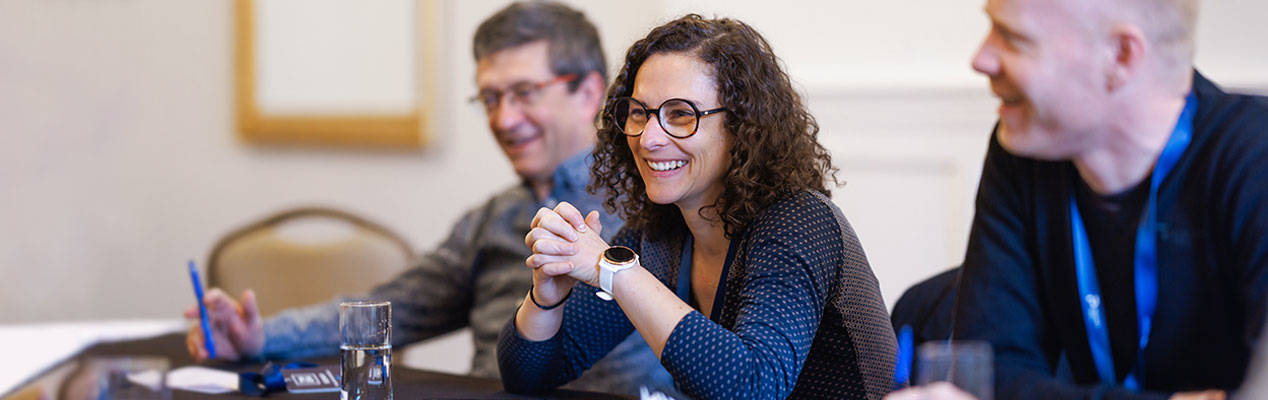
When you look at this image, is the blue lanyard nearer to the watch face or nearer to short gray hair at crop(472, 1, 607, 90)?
the watch face

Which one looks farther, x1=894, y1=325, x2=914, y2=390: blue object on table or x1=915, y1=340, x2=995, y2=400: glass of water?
x1=894, y1=325, x2=914, y2=390: blue object on table

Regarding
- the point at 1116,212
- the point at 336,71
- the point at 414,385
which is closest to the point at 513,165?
the point at 414,385

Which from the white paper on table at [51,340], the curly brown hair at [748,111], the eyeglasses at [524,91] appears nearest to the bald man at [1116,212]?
the curly brown hair at [748,111]

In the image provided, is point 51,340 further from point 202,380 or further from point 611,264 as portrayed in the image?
point 611,264

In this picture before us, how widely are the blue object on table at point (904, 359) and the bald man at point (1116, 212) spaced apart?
0.10m

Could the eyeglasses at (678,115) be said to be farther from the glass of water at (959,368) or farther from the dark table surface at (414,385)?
the glass of water at (959,368)

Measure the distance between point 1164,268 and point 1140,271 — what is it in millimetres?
25

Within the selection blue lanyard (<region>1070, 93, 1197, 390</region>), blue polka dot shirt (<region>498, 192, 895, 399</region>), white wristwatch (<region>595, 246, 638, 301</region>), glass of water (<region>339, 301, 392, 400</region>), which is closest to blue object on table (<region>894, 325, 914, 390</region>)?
blue polka dot shirt (<region>498, 192, 895, 399</region>)

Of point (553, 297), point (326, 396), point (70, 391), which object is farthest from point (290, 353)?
point (70, 391)

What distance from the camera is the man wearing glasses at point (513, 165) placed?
7.64ft

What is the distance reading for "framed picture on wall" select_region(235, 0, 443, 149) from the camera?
11.9ft

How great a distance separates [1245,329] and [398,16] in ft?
9.33

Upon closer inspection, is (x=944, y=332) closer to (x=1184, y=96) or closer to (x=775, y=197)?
(x=775, y=197)

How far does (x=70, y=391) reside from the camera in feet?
4.06
